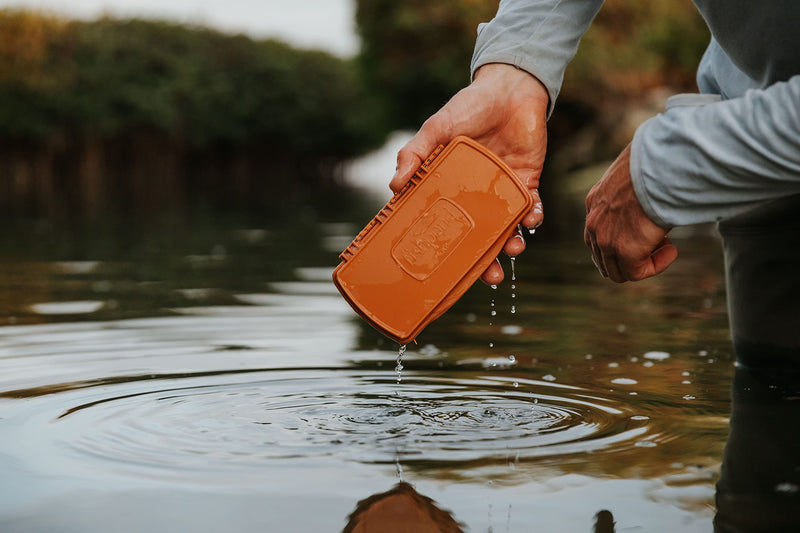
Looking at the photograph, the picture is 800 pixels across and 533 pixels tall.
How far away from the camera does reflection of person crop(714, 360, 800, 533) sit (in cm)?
215

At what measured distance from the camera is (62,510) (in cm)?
224

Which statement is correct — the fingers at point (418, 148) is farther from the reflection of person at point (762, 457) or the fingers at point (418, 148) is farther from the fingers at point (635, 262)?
the reflection of person at point (762, 457)

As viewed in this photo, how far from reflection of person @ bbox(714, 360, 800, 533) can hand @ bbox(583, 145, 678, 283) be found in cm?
53

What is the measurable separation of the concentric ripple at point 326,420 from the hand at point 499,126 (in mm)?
465

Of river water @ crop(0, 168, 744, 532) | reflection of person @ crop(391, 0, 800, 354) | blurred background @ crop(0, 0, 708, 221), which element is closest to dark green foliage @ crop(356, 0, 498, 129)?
blurred background @ crop(0, 0, 708, 221)

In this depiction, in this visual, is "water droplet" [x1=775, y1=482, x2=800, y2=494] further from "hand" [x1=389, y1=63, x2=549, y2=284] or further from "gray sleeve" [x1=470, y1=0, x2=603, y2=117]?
"gray sleeve" [x1=470, y1=0, x2=603, y2=117]

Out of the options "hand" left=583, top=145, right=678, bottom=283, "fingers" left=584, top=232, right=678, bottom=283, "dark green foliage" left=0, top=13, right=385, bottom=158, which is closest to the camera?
"hand" left=583, top=145, right=678, bottom=283

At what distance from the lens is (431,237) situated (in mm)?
3023

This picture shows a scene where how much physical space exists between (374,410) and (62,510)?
45.9 inches

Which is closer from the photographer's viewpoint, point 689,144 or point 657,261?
point 689,144

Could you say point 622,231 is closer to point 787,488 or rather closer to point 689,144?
point 689,144

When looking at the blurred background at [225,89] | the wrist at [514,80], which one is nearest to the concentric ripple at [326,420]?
the wrist at [514,80]

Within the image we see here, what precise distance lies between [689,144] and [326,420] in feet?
4.26

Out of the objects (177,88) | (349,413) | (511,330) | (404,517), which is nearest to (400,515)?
(404,517)
